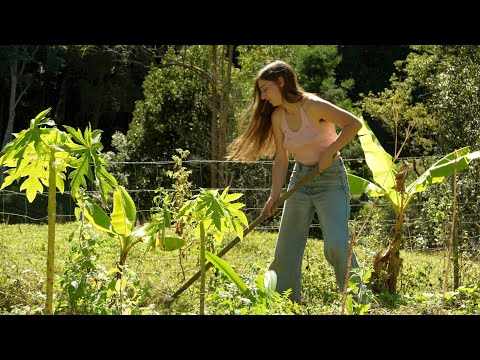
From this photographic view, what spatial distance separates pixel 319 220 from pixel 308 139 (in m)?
0.50

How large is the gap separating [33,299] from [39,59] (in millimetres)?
21477

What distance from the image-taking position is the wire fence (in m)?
6.70

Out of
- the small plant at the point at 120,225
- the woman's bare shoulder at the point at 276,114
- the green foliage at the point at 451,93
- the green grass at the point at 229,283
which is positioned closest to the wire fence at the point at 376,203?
the green grass at the point at 229,283

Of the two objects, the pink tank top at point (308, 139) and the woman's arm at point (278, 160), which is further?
the woman's arm at point (278, 160)

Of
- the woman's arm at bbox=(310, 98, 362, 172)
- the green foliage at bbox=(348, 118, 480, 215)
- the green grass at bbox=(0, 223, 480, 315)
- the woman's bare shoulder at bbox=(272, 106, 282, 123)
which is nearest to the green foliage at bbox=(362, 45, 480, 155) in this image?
the green grass at bbox=(0, 223, 480, 315)

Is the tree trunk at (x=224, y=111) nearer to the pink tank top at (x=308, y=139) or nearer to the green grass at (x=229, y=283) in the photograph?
the green grass at (x=229, y=283)

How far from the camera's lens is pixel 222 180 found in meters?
13.5

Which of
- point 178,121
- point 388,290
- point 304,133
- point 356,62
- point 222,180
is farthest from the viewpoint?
point 356,62

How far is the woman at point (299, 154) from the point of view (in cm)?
435

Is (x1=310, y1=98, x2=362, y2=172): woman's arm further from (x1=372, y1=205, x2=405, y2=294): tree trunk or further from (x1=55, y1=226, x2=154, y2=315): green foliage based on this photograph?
(x1=372, y1=205, x2=405, y2=294): tree trunk

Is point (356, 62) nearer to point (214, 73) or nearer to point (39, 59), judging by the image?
point (214, 73)

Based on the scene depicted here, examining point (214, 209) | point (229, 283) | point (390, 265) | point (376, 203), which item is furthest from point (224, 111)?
point (214, 209)

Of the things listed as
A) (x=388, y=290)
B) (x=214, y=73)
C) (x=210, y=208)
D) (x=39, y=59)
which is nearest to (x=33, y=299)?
(x=210, y=208)

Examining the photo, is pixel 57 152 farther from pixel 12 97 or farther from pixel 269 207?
pixel 12 97
